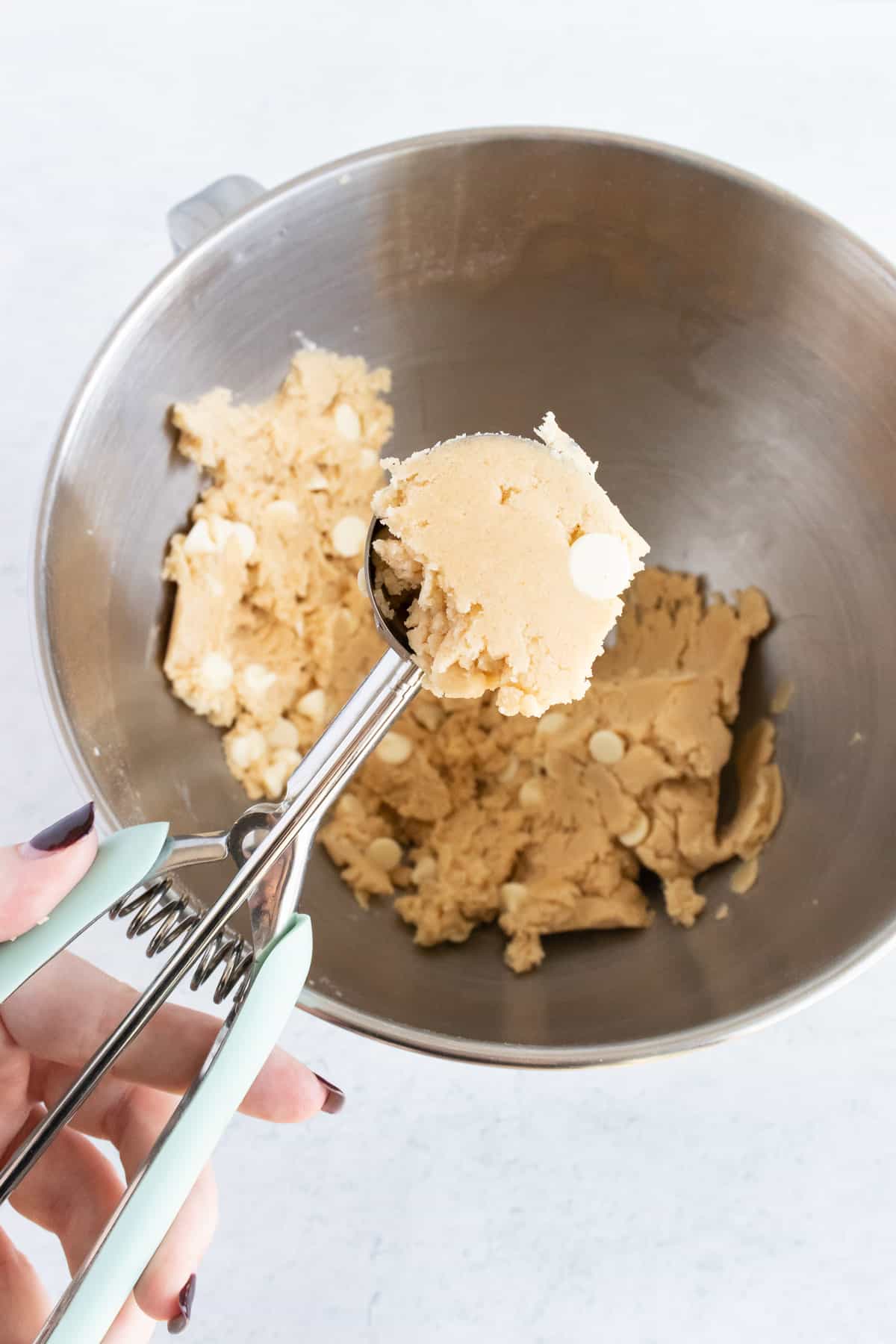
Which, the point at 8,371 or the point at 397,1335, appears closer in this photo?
the point at 397,1335

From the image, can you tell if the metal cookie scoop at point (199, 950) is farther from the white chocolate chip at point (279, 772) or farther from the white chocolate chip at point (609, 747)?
the white chocolate chip at point (609, 747)

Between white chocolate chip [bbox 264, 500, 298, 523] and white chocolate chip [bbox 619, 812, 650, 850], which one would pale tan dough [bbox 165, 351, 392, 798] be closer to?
white chocolate chip [bbox 264, 500, 298, 523]

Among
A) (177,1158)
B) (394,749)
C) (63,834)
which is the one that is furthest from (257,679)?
(177,1158)

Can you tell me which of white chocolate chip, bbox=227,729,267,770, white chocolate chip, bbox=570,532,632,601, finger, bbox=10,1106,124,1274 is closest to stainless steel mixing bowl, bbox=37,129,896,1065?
white chocolate chip, bbox=227,729,267,770

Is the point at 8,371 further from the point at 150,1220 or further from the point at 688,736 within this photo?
the point at 150,1220

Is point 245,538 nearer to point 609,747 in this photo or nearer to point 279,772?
point 279,772

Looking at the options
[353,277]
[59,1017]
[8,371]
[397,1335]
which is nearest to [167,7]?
[8,371]

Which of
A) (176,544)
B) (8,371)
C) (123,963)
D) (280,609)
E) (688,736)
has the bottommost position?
(688,736)
